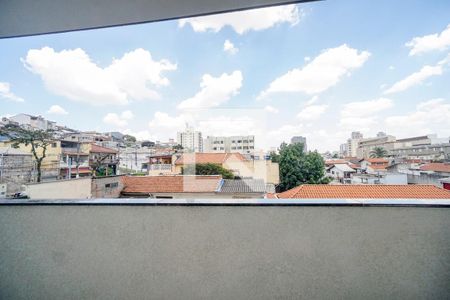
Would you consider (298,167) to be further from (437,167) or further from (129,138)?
(129,138)

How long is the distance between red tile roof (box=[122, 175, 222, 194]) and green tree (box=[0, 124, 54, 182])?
55cm

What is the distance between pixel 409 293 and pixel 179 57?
2.12 m

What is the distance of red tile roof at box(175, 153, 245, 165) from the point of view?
218 cm

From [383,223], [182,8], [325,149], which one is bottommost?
[383,223]

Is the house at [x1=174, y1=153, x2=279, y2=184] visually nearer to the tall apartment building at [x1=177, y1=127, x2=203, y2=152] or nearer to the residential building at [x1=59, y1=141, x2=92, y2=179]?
the tall apartment building at [x1=177, y1=127, x2=203, y2=152]

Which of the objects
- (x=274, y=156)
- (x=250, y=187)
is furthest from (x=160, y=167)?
(x=274, y=156)

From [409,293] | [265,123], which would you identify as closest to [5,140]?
[265,123]

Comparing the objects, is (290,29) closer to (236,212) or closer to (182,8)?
(182,8)

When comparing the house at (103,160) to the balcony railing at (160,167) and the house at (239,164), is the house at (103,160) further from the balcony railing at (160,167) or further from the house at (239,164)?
the house at (239,164)

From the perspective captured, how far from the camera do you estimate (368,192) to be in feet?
4.51

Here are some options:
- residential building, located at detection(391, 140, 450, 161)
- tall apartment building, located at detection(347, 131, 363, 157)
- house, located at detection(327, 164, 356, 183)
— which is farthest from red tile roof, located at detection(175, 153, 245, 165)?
residential building, located at detection(391, 140, 450, 161)

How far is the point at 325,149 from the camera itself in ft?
5.16

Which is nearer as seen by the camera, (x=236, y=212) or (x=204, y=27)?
(x=236, y=212)

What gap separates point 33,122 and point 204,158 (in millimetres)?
1534
